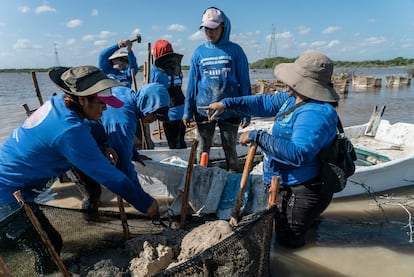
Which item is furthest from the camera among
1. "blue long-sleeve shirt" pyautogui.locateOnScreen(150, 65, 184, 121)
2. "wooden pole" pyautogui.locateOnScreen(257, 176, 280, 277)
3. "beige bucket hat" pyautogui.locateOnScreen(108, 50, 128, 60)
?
"beige bucket hat" pyautogui.locateOnScreen(108, 50, 128, 60)

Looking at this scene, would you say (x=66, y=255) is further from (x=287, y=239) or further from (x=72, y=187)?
(x=72, y=187)

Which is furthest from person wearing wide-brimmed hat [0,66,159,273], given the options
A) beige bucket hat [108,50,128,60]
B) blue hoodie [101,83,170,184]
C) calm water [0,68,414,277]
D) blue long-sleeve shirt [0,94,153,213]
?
beige bucket hat [108,50,128,60]

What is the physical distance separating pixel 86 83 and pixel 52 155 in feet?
1.92

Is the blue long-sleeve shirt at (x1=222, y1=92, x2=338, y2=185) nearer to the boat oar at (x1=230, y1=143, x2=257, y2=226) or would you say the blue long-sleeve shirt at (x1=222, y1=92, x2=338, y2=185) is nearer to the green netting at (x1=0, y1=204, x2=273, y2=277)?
the boat oar at (x1=230, y1=143, x2=257, y2=226)

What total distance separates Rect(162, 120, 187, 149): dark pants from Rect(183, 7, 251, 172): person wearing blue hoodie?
4.50ft

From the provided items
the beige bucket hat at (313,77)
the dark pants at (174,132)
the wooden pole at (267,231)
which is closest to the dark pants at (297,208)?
the wooden pole at (267,231)

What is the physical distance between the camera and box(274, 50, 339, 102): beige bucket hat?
2904mm

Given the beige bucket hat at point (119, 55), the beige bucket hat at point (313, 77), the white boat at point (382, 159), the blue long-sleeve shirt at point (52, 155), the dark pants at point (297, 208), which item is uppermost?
the beige bucket hat at point (119, 55)

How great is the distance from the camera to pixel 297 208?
11.0ft

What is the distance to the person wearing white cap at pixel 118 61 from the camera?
6461 mm

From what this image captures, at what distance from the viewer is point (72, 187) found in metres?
5.37

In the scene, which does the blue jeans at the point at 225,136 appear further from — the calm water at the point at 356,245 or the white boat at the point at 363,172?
the calm water at the point at 356,245

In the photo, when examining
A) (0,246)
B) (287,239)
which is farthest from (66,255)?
(287,239)

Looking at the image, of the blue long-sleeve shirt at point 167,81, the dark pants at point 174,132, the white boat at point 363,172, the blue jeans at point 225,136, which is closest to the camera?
the white boat at point 363,172
